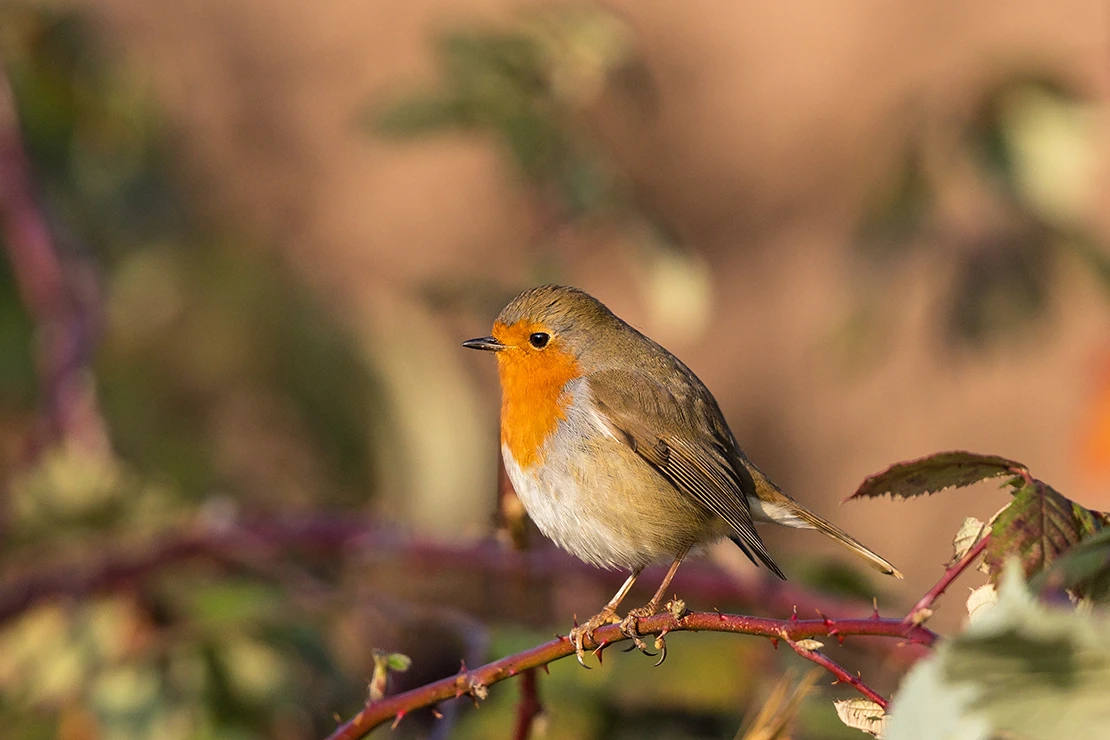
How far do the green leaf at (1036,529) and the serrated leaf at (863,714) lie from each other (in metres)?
0.18

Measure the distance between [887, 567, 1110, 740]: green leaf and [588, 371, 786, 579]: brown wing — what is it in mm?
1298

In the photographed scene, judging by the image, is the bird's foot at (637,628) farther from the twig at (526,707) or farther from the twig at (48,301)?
the twig at (48,301)

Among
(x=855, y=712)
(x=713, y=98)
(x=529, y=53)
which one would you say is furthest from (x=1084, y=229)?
(x=855, y=712)

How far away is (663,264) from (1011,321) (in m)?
0.92

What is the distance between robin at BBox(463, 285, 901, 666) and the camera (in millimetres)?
2150

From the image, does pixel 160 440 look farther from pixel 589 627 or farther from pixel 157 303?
pixel 589 627

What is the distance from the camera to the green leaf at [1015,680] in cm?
82

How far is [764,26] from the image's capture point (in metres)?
4.75

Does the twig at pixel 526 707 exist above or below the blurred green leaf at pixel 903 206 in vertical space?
below

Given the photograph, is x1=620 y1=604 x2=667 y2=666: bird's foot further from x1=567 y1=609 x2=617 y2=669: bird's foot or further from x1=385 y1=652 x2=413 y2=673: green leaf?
x1=385 y1=652 x2=413 y2=673: green leaf

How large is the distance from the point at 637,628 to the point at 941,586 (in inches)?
14.3

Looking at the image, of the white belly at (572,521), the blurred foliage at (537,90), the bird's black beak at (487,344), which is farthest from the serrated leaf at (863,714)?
the blurred foliage at (537,90)

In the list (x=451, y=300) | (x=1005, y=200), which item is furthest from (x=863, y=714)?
(x=1005, y=200)

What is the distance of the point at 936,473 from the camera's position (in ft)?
4.02
